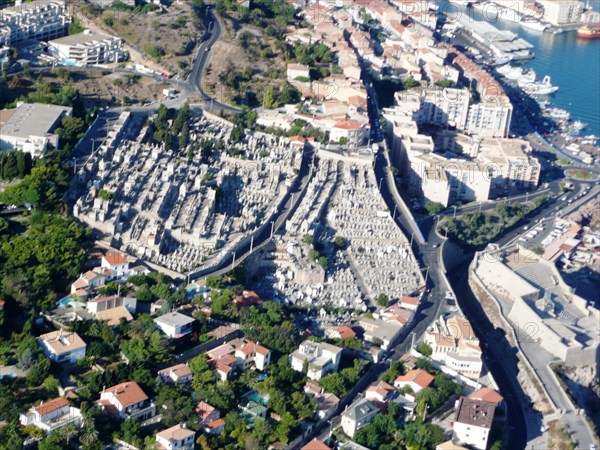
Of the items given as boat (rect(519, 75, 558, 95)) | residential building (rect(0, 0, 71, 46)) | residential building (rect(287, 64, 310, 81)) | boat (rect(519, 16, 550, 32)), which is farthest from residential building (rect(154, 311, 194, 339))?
boat (rect(519, 16, 550, 32))

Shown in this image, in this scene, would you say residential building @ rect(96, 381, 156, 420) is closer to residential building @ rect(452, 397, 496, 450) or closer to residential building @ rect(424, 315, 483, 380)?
A: residential building @ rect(452, 397, 496, 450)

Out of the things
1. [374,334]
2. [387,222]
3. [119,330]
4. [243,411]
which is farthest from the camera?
[387,222]

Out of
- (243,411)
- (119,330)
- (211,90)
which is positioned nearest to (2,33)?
(211,90)

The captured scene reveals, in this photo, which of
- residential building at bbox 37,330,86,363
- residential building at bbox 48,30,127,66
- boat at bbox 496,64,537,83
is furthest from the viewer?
boat at bbox 496,64,537,83

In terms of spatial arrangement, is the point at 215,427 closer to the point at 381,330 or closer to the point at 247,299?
the point at 247,299

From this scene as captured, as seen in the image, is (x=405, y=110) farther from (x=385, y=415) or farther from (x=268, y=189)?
(x=385, y=415)

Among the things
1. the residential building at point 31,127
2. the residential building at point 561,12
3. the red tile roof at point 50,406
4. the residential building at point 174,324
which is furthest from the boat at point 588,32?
the red tile roof at point 50,406
